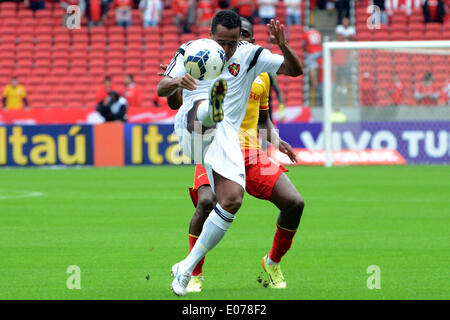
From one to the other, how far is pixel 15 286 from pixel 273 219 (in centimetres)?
516

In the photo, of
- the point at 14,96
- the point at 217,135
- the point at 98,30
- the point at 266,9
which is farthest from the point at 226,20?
the point at 98,30

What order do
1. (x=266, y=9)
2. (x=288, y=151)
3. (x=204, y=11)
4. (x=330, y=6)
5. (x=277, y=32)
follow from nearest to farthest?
(x=277, y=32) < (x=288, y=151) < (x=266, y=9) < (x=204, y=11) < (x=330, y=6)

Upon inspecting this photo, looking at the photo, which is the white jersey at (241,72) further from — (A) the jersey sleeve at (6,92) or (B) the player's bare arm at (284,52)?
(A) the jersey sleeve at (6,92)

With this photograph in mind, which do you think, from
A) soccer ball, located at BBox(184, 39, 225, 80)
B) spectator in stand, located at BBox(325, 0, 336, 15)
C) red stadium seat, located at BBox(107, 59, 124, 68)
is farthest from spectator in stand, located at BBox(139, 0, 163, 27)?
soccer ball, located at BBox(184, 39, 225, 80)

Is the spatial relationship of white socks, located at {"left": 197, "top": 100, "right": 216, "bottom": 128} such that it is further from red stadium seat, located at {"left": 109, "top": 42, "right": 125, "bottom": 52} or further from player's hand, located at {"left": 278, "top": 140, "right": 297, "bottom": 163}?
red stadium seat, located at {"left": 109, "top": 42, "right": 125, "bottom": 52}

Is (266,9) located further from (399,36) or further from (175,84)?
(175,84)

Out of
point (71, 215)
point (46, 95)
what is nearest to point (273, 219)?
point (71, 215)

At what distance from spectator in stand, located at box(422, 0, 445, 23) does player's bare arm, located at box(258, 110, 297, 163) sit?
1957 cm

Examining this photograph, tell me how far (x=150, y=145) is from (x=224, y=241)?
41.3 feet

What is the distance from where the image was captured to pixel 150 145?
71.6ft

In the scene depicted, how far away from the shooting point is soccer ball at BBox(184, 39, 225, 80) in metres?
5.84

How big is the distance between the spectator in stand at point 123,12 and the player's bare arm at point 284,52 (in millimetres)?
21168

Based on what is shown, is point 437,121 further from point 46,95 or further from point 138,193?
point 46,95

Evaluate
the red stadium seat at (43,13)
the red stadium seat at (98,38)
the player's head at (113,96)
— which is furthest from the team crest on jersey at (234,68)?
the red stadium seat at (43,13)
